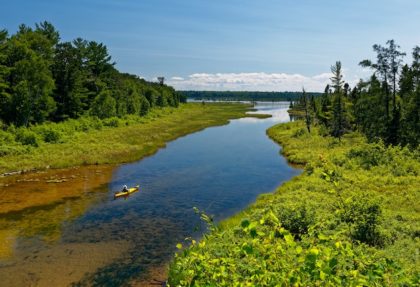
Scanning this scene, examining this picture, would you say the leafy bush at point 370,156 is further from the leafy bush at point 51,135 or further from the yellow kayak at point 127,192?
the leafy bush at point 51,135

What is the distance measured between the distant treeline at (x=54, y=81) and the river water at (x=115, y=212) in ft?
65.3

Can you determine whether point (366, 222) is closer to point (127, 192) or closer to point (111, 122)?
point (127, 192)

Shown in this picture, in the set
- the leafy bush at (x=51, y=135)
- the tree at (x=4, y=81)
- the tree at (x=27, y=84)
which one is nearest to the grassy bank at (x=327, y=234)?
the leafy bush at (x=51, y=135)

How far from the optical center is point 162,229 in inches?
1007

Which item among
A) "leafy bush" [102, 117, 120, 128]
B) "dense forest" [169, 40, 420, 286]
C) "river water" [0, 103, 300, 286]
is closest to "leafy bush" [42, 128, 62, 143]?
"river water" [0, 103, 300, 286]

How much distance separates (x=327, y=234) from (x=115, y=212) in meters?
16.6

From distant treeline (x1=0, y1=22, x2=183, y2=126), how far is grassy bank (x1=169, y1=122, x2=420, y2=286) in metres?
39.6

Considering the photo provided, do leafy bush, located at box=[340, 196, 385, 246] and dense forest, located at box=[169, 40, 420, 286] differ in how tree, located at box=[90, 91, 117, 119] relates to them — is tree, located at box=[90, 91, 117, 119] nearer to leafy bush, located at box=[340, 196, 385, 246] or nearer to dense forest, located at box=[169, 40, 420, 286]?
dense forest, located at box=[169, 40, 420, 286]

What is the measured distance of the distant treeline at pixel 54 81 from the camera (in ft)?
Answer: 181

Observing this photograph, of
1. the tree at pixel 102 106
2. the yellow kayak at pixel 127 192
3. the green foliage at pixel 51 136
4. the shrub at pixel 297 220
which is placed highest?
the tree at pixel 102 106

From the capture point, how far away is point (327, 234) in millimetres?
19484

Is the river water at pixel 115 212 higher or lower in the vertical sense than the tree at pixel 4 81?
lower

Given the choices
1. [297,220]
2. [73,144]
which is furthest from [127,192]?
[73,144]

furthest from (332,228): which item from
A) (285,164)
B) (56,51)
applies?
(56,51)
